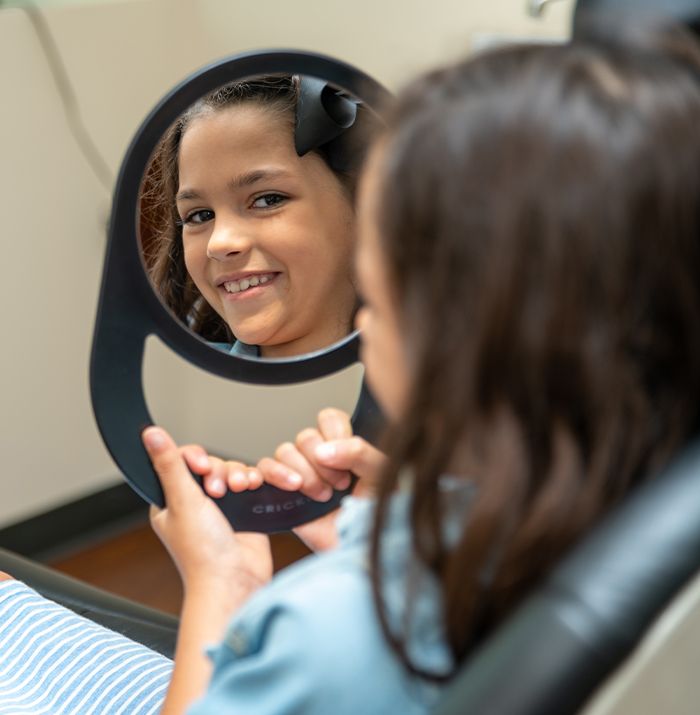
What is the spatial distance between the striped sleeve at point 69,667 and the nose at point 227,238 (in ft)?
1.23

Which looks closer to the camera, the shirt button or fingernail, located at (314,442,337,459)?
the shirt button

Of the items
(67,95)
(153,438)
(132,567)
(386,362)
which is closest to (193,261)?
(153,438)

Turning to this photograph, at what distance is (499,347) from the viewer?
51 centimetres

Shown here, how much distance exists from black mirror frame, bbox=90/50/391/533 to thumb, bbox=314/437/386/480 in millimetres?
45

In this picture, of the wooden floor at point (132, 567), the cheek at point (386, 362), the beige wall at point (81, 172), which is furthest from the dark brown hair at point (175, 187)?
the wooden floor at point (132, 567)

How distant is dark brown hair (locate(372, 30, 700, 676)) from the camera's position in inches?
19.7

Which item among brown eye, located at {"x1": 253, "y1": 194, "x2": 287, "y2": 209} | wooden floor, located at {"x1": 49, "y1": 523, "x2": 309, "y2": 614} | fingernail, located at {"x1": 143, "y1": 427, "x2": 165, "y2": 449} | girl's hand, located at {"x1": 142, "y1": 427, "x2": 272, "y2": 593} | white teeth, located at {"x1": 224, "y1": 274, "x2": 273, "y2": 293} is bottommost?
wooden floor, located at {"x1": 49, "y1": 523, "x2": 309, "y2": 614}

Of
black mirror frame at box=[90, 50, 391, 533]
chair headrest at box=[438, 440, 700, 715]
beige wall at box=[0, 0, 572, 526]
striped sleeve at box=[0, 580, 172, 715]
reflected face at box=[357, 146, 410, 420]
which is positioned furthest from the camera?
beige wall at box=[0, 0, 572, 526]

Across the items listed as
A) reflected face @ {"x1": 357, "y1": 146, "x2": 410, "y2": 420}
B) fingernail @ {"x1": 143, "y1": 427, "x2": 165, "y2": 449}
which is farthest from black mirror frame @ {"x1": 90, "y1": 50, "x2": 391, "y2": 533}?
reflected face @ {"x1": 357, "y1": 146, "x2": 410, "y2": 420}

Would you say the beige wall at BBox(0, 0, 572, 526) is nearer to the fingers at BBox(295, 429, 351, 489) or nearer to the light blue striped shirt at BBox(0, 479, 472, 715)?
the fingers at BBox(295, 429, 351, 489)

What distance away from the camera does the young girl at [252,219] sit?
0.84 meters

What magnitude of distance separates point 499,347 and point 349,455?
0.41 meters

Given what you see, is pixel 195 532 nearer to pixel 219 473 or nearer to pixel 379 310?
pixel 219 473

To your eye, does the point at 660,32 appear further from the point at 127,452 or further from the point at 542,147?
the point at 127,452
